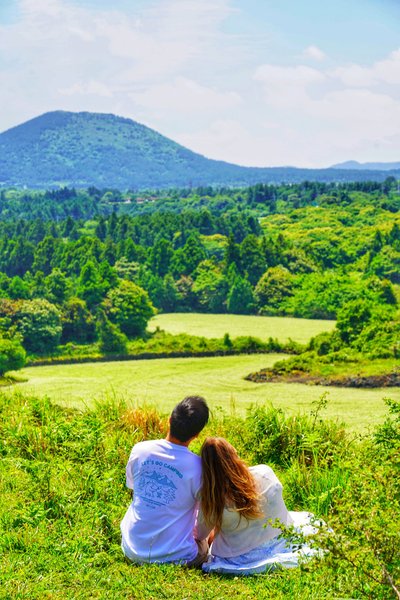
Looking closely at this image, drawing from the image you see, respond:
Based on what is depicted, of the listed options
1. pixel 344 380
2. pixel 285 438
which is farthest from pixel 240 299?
pixel 285 438

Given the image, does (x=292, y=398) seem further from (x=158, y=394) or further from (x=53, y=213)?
(x=53, y=213)

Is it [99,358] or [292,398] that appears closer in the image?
[292,398]

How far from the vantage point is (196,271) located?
49.6 metres

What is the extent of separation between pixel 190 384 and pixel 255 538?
87.9 ft

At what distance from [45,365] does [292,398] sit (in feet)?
53.3

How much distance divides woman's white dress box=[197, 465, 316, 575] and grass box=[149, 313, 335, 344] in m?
34.3

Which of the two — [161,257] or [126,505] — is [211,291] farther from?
[126,505]

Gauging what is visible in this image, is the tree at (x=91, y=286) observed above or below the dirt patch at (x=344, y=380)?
above

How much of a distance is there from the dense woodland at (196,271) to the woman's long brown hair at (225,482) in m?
27.1

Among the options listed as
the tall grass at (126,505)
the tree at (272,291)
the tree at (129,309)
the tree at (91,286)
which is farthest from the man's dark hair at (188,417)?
the tree at (272,291)

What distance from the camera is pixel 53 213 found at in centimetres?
8944

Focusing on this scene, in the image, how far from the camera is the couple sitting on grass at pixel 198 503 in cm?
357

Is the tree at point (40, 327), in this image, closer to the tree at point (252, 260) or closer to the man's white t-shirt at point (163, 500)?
the tree at point (252, 260)

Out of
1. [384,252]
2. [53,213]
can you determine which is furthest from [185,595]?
[53,213]
